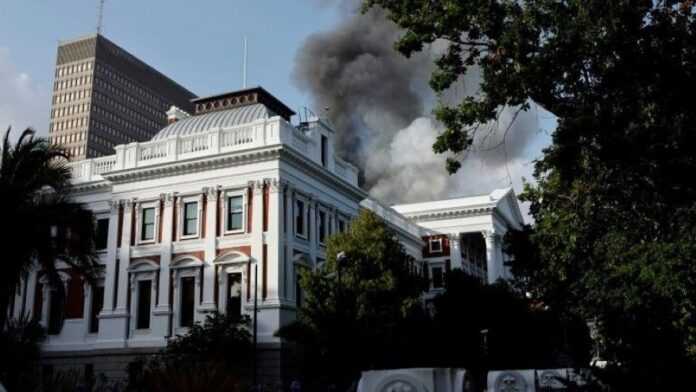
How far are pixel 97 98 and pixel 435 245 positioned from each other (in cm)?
8925

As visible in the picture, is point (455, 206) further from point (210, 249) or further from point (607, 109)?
point (607, 109)

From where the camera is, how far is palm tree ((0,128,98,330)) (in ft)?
70.2

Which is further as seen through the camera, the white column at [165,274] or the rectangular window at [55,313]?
the rectangular window at [55,313]

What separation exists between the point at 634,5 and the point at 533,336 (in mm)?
30131

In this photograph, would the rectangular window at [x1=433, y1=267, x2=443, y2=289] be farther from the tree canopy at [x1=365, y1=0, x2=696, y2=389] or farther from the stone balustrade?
the tree canopy at [x1=365, y1=0, x2=696, y2=389]

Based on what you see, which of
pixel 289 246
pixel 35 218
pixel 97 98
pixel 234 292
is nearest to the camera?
pixel 35 218

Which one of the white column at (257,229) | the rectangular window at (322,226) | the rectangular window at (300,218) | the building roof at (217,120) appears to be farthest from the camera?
the rectangular window at (322,226)

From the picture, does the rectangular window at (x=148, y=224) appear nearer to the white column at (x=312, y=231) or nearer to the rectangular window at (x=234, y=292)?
the rectangular window at (x=234, y=292)

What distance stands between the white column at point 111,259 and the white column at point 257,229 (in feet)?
28.0

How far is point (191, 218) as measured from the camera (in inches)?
1570

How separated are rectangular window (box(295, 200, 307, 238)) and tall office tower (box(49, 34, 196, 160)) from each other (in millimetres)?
98983

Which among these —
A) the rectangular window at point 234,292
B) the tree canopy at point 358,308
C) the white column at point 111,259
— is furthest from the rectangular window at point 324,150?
the white column at point 111,259

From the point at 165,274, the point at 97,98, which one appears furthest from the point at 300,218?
the point at 97,98

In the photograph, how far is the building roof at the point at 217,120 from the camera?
4181 cm
